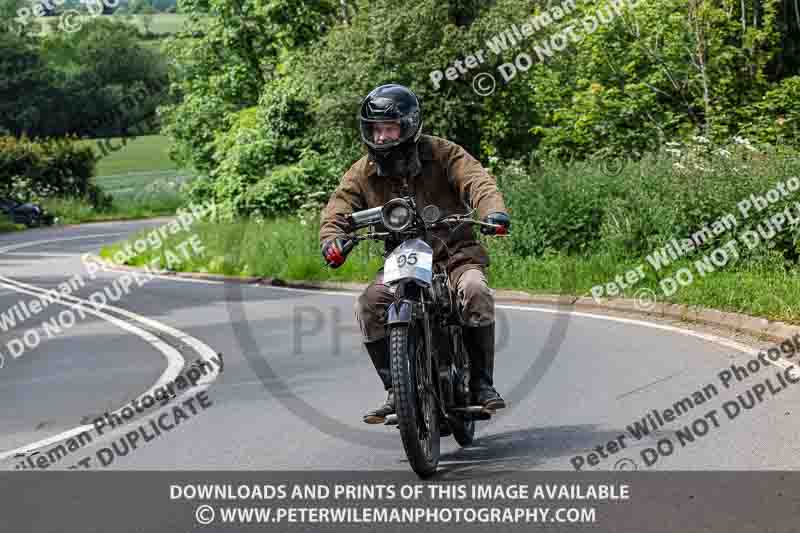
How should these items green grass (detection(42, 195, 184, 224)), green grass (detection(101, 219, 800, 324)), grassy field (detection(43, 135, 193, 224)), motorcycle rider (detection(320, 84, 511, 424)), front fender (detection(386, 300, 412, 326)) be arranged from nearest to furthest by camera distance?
front fender (detection(386, 300, 412, 326)) < motorcycle rider (detection(320, 84, 511, 424)) < green grass (detection(101, 219, 800, 324)) < green grass (detection(42, 195, 184, 224)) < grassy field (detection(43, 135, 193, 224))

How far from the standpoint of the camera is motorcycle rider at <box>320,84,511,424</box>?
7.17 metres

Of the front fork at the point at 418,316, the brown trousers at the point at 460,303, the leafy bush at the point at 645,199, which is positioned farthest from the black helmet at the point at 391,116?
the leafy bush at the point at 645,199

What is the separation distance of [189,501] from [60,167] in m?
60.7

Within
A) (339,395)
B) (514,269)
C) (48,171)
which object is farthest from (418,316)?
(48,171)

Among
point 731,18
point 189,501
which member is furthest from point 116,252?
point 189,501

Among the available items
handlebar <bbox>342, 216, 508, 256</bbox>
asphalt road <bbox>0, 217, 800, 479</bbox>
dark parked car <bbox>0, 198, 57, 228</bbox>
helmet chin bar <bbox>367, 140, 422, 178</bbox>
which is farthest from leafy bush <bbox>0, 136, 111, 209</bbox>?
handlebar <bbox>342, 216, 508, 256</bbox>

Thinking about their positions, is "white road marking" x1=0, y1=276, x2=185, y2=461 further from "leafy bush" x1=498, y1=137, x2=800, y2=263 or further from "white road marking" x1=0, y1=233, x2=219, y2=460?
"leafy bush" x1=498, y1=137, x2=800, y2=263

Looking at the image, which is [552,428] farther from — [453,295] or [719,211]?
[719,211]

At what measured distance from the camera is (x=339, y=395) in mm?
9953

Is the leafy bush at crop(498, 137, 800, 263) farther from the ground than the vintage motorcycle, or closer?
closer

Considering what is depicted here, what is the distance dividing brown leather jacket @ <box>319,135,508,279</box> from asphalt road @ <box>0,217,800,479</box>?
1.15m

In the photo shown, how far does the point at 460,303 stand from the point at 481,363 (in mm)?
401

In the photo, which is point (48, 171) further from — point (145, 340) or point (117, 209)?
point (145, 340)

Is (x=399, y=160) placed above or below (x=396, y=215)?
above
